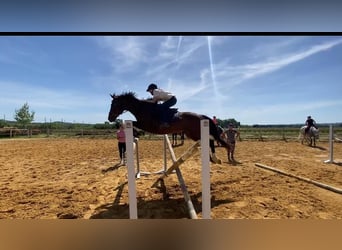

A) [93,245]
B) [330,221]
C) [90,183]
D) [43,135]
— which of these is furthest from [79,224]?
[43,135]

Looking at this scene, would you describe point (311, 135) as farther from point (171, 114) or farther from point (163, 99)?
point (163, 99)

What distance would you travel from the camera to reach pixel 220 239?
167 cm

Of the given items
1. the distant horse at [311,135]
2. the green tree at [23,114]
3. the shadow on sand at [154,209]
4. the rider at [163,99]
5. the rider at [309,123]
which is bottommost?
the shadow on sand at [154,209]

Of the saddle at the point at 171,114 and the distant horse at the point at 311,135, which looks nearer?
the saddle at the point at 171,114

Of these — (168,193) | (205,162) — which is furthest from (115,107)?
(205,162)

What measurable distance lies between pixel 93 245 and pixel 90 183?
211 centimetres

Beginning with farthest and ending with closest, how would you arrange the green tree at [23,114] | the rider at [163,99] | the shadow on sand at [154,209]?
1. the green tree at [23,114]
2. the rider at [163,99]
3. the shadow on sand at [154,209]

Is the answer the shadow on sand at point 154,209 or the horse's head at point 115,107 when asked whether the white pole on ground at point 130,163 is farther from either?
the horse's head at point 115,107

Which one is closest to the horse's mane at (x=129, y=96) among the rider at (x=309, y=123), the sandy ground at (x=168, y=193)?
the sandy ground at (x=168, y=193)

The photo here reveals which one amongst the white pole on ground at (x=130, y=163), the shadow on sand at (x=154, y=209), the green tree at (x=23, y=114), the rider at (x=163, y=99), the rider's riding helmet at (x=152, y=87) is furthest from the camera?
the green tree at (x=23, y=114)

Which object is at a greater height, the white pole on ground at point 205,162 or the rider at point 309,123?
the rider at point 309,123

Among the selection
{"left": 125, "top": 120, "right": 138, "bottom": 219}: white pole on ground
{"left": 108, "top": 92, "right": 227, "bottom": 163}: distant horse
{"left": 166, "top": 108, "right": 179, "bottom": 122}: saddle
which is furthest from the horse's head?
{"left": 125, "top": 120, "right": 138, "bottom": 219}: white pole on ground

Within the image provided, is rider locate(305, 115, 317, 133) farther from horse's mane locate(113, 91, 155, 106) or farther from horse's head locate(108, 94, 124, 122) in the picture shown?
horse's head locate(108, 94, 124, 122)
